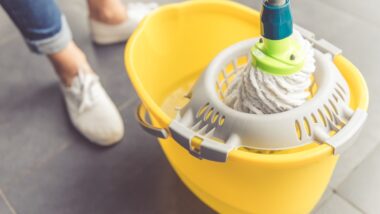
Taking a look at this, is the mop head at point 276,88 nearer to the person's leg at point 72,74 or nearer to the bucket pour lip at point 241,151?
the bucket pour lip at point 241,151

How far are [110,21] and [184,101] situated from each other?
333 mm

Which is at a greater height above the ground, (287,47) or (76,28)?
(287,47)

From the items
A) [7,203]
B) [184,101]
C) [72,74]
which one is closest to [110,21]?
[72,74]

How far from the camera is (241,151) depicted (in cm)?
56

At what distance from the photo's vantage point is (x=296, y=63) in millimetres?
592

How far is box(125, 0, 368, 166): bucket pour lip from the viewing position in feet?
1.79

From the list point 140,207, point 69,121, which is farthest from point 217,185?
point 69,121

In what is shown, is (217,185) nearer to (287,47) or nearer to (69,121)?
(287,47)

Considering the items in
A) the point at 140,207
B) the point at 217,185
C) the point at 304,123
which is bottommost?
the point at 140,207

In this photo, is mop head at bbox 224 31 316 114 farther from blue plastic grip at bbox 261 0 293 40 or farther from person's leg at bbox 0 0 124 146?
person's leg at bbox 0 0 124 146

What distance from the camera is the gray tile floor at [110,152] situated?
0.82m

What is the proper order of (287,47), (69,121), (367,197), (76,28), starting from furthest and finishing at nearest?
(76,28) < (69,121) < (367,197) < (287,47)

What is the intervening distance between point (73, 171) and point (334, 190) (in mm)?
507

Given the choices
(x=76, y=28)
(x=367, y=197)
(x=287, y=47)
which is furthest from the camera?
(x=76, y=28)
